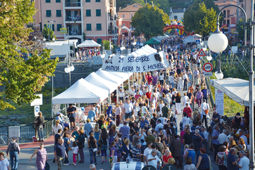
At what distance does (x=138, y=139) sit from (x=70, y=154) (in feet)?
12.9

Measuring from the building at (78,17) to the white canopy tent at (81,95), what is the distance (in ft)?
157

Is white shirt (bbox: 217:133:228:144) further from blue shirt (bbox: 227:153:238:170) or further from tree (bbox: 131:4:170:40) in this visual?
tree (bbox: 131:4:170:40)

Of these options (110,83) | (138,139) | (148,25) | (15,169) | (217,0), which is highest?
(217,0)

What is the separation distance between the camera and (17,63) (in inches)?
585

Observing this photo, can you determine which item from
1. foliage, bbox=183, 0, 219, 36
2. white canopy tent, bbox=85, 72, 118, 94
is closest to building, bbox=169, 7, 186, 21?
foliage, bbox=183, 0, 219, 36

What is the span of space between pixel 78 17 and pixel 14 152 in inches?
2189

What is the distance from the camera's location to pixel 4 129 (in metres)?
18.6

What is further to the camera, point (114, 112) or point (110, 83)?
point (110, 83)

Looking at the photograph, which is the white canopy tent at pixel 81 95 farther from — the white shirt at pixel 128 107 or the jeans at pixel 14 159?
the jeans at pixel 14 159

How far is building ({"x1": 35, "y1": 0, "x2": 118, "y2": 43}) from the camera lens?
6650 cm

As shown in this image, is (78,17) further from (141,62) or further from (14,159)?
(14,159)

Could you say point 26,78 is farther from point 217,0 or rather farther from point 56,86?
point 217,0

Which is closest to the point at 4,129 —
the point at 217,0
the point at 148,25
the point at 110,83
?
the point at 110,83

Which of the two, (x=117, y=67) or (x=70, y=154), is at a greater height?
(x=117, y=67)
